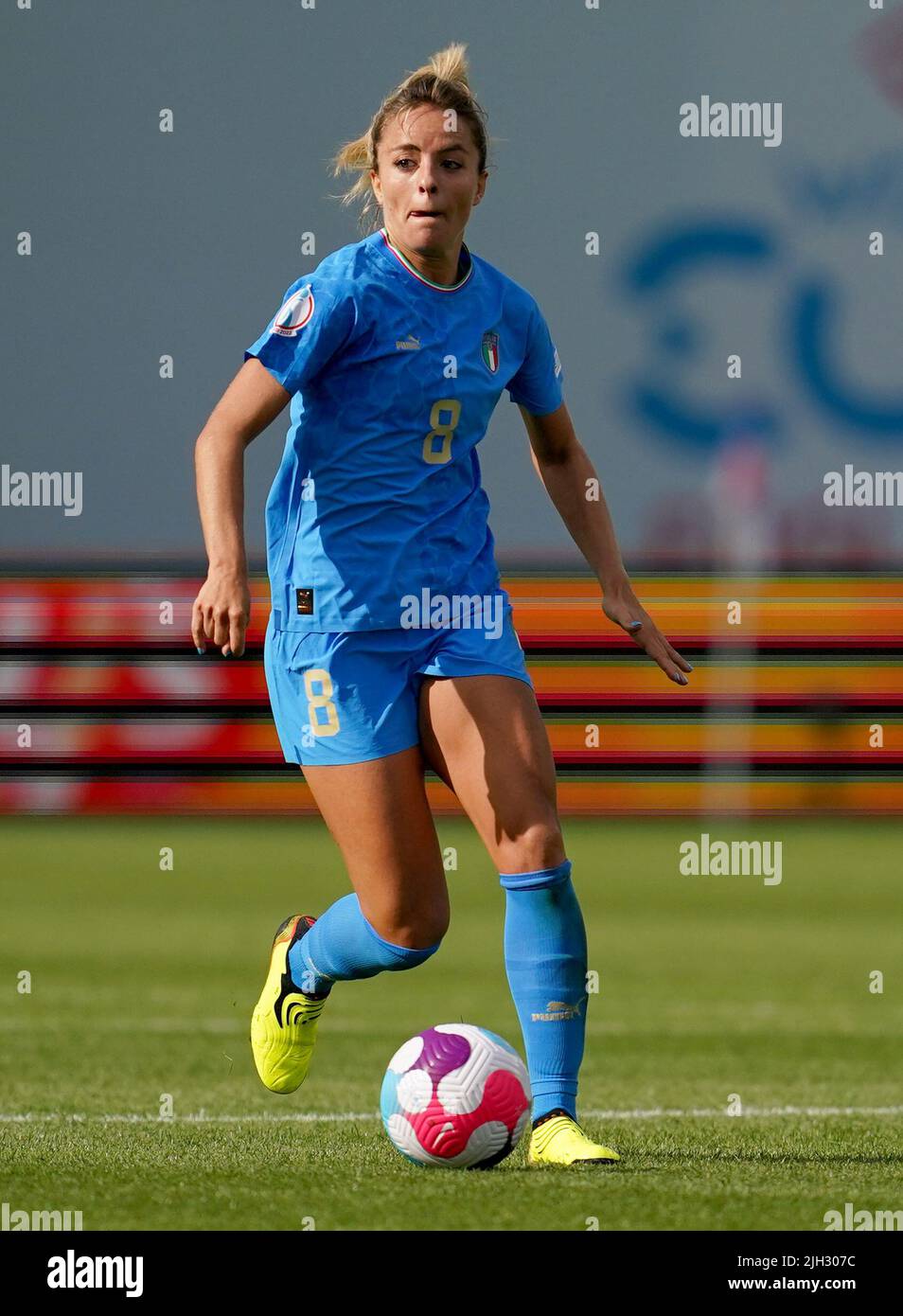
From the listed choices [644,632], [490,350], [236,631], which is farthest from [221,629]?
[644,632]

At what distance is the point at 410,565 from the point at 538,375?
70cm

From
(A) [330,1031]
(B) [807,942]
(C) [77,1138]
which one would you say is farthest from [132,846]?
(C) [77,1138]

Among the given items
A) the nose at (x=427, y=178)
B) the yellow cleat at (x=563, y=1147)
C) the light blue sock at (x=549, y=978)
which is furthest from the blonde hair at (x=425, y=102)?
the yellow cleat at (x=563, y=1147)

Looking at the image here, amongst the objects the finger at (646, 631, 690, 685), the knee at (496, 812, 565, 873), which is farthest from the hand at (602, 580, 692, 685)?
the knee at (496, 812, 565, 873)

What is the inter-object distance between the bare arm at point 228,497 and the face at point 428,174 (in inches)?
20.6

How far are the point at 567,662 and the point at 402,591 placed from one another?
10.4m

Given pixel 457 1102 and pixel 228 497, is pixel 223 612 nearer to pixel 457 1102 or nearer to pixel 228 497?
pixel 228 497

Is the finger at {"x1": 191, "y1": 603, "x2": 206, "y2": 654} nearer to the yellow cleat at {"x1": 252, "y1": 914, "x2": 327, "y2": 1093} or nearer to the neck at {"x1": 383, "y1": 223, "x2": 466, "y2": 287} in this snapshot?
the neck at {"x1": 383, "y1": 223, "x2": 466, "y2": 287}

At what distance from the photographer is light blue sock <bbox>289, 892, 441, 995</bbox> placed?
16.6 feet

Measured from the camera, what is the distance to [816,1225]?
3928mm

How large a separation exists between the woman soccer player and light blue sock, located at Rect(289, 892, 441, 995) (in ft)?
0.07

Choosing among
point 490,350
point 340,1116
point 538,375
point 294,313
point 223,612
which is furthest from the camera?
point 340,1116

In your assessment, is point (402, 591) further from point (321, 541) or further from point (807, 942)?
point (807, 942)

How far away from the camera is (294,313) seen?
469 centimetres
